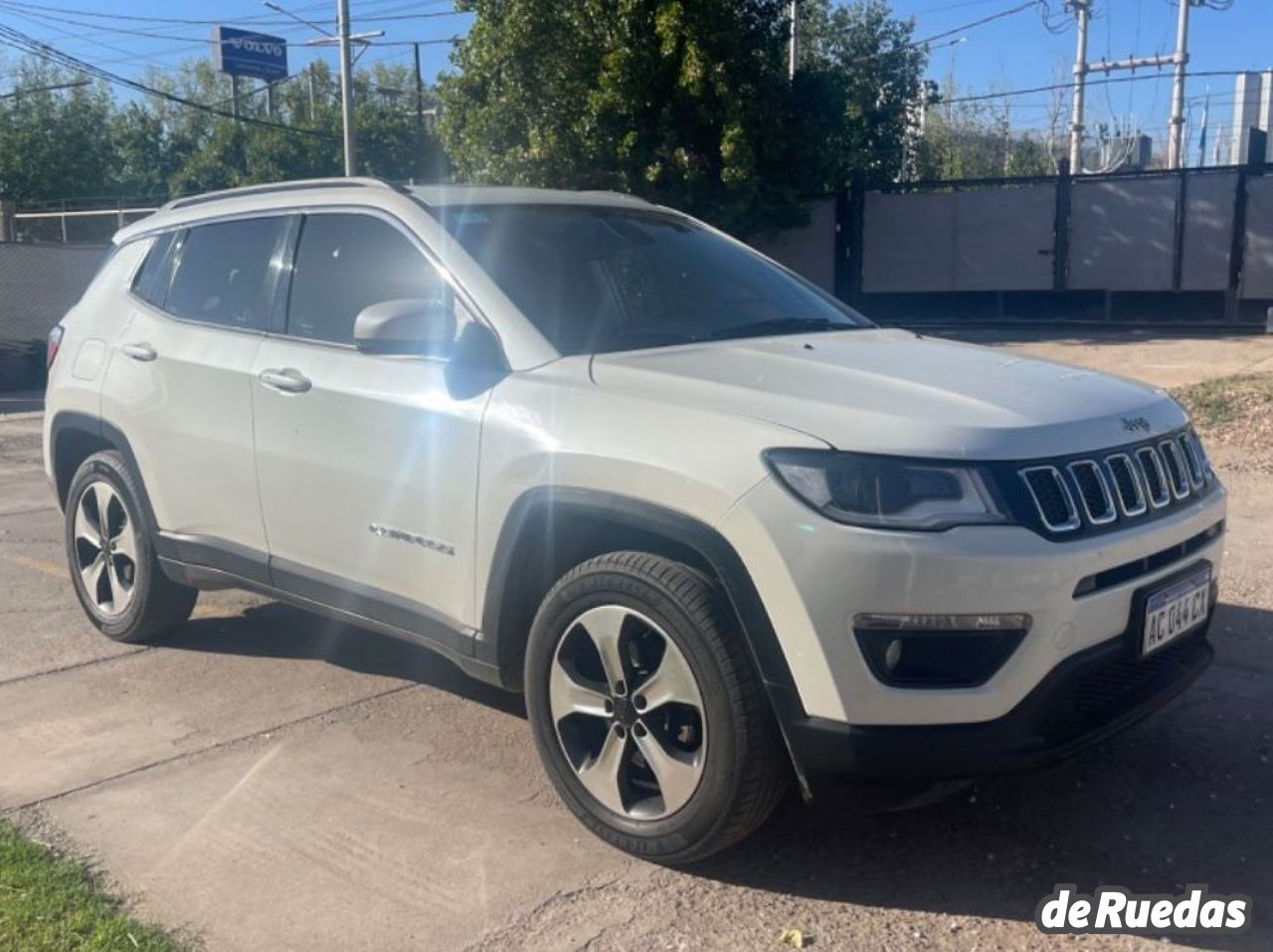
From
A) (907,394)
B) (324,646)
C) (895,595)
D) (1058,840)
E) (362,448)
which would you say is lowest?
(324,646)

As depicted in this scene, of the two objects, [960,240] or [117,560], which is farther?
[960,240]

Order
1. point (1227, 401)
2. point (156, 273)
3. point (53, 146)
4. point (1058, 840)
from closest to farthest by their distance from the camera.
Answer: point (1058, 840), point (156, 273), point (1227, 401), point (53, 146)

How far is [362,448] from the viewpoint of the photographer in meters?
4.24

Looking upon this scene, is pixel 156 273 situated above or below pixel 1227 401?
above

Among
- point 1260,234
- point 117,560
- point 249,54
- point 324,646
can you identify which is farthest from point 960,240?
point 249,54

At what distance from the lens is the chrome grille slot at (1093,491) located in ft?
10.9

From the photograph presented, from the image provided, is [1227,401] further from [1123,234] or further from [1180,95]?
[1180,95]

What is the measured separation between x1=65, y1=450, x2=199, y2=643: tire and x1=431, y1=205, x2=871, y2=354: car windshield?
200 cm

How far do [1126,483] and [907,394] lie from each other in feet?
2.06

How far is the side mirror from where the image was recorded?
158 inches

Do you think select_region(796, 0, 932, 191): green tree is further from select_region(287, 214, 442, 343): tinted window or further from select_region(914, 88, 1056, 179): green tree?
select_region(287, 214, 442, 343): tinted window

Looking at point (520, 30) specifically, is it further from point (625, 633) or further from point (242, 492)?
point (625, 633)

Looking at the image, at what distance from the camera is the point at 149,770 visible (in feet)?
14.3
